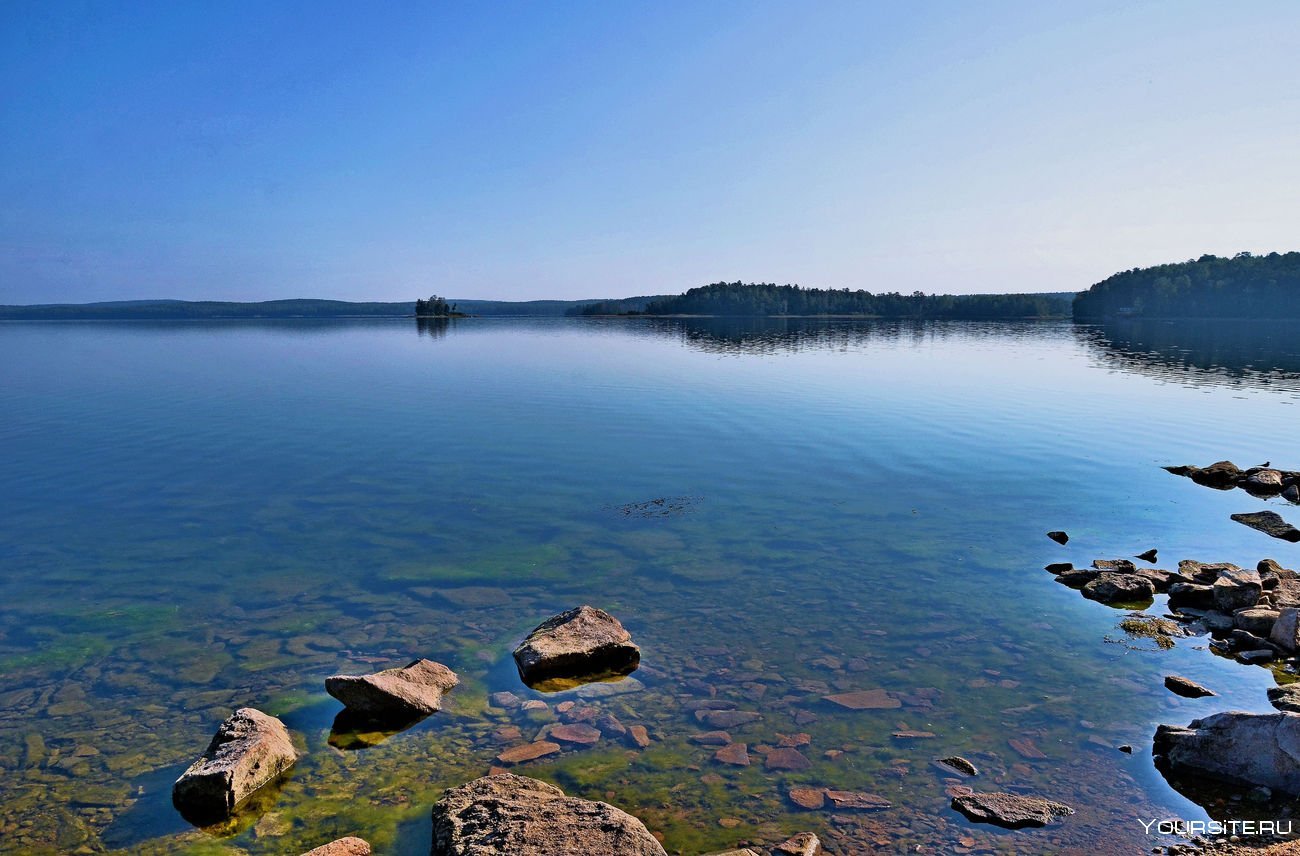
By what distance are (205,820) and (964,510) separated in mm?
16362

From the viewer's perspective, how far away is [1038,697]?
976 centimetres

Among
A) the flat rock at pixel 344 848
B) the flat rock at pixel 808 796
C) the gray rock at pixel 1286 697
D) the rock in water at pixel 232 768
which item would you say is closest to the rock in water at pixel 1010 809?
the flat rock at pixel 808 796

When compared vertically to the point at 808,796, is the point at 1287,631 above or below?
above

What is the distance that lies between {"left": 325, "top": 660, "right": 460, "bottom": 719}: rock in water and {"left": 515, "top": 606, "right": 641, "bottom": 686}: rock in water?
1.34 m

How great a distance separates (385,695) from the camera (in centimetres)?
899

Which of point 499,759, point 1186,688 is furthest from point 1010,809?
point 499,759

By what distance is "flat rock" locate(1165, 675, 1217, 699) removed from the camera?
979 centimetres

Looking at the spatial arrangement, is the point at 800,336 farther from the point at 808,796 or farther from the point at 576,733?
the point at 808,796

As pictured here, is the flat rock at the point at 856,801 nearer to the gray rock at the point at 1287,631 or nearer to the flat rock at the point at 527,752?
the flat rock at the point at 527,752

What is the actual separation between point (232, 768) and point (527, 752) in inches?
118

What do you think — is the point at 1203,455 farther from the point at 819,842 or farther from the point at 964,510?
the point at 819,842

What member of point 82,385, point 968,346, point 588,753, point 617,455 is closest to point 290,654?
point 588,753

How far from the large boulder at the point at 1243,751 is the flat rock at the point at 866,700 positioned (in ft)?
9.57

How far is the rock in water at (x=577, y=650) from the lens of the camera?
1010 centimetres
